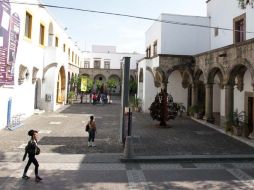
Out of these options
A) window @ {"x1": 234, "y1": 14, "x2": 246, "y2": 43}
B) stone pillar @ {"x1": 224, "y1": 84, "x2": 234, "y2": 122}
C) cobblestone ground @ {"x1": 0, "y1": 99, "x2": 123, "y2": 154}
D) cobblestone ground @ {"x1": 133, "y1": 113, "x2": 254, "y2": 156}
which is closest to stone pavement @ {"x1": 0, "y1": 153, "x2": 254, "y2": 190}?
cobblestone ground @ {"x1": 0, "y1": 99, "x2": 123, "y2": 154}

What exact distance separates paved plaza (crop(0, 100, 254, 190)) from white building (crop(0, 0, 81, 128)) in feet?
8.88

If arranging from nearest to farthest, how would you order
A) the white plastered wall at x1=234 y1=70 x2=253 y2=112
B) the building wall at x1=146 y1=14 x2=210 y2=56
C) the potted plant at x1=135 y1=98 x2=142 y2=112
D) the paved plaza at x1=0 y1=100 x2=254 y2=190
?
the paved plaza at x1=0 y1=100 x2=254 y2=190
the white plastered wall at x1=234 y1=70 x2=253 y2=112
the building wall at x1=146 y1=14 x2=210 y2=56
the potted plant at x1=135 y1=98 x2=142 y2=112

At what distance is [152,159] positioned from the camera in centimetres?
1138

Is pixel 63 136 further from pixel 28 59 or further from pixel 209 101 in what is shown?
pixel 209 101

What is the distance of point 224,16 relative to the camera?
2328cm

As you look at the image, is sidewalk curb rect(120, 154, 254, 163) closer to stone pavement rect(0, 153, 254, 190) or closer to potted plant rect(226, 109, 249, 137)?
stone pavement rect(0, 153, 254, 190)

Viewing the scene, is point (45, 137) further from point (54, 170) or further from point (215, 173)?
point (215, 173)

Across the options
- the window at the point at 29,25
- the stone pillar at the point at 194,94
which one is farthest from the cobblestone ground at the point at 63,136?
the stone pillar at the point at 194,94

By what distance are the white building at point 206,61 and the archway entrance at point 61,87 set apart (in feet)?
25.5

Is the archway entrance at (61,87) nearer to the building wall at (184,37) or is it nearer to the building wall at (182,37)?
the building wall at (182,37)

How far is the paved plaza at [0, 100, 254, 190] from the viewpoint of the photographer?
880 cm

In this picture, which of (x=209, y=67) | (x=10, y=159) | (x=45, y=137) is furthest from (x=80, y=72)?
(x=10, y=159)

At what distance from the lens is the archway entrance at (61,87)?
30.7 metres

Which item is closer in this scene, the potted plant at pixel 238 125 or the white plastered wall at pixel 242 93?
the potted plant at pixel 238 125
